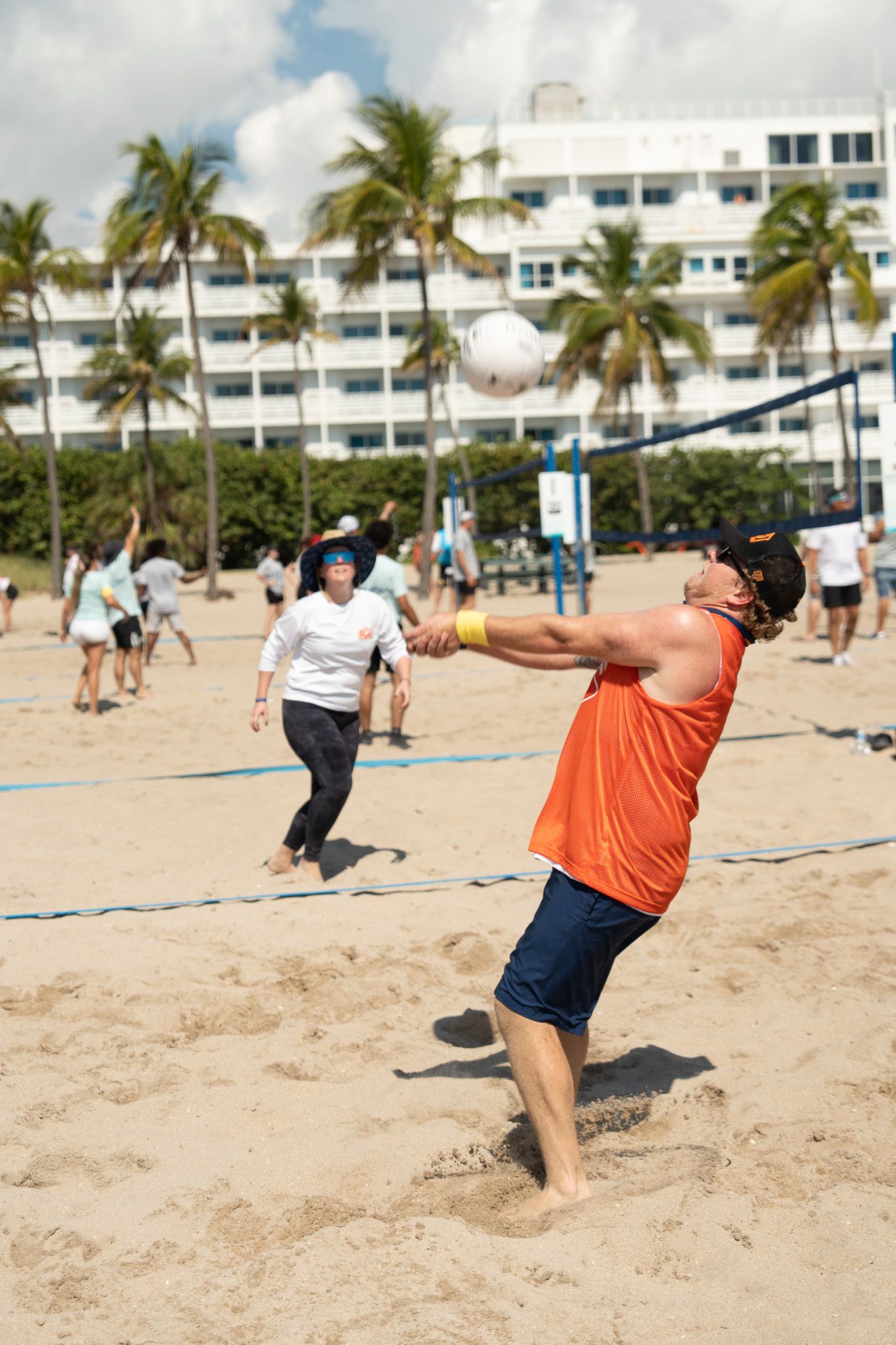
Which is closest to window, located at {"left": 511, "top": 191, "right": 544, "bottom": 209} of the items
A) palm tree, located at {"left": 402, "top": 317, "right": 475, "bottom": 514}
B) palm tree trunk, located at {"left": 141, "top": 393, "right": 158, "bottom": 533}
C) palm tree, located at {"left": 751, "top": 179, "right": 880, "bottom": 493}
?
palm tree, located at {"left": 402, "top": 317, "right": 475, "bottom": 514}

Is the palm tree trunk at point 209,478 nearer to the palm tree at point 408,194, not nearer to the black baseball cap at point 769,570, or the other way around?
the palm tree at point 408,194

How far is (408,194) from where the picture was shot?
68.0 feet

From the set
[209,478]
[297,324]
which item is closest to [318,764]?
[209,478]

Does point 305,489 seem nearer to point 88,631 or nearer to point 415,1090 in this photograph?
point 88,631

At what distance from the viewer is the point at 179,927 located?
471 centimetres

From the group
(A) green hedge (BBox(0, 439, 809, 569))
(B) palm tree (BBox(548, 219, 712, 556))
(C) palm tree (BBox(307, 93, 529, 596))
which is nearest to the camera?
(C) palm tree (BBox(307, 93, 529, 596))

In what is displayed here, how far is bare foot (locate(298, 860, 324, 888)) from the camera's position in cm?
533

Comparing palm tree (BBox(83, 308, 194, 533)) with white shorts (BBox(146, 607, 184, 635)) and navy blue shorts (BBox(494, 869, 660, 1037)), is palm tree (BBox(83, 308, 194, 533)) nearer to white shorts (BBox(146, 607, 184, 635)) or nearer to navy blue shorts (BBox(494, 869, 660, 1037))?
white shorts (BBox(146, 607, 184, 635))

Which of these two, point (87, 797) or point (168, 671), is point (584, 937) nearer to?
point (87, 797)

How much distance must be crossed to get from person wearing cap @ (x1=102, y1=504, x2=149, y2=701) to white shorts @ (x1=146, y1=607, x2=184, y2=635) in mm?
901

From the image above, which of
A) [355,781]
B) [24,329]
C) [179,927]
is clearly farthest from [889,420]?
[24,329]

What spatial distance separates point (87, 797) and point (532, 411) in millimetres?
39479

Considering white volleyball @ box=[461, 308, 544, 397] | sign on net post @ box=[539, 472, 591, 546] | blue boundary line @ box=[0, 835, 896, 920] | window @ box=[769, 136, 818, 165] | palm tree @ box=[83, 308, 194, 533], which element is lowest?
blue boundary line @ box=[0, 835, 896, 920]

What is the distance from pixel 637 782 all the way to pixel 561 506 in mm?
10316
